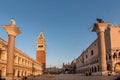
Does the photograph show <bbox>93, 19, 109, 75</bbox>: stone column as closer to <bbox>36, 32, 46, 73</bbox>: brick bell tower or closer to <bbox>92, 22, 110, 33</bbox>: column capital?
<bbox>92, 22, 110, 33</bbox>: column capital

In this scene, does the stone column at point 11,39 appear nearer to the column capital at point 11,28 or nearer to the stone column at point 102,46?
→ the column capital at point 11,28

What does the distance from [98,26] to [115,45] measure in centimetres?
2354

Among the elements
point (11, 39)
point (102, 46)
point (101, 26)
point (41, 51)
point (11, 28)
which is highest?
point (41, 51)

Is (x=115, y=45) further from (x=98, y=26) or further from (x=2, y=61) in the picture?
(x=2, y=61)

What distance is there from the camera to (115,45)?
46.3 metres

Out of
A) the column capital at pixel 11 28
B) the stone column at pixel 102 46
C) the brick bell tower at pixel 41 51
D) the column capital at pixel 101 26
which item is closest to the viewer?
the column capital at pixel 11 28

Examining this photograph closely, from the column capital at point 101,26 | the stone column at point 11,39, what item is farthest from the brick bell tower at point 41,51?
the stone column at point 11,39

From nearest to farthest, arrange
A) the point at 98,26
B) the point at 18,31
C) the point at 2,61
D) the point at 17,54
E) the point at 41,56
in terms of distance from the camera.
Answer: the point at 18,31, the point at 98,26, the point at 2,61, the point at 17,54, the point at 41,56

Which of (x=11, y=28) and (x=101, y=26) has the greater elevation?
(x=101, y=26)

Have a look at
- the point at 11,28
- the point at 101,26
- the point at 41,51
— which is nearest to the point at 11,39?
the point at 11,28

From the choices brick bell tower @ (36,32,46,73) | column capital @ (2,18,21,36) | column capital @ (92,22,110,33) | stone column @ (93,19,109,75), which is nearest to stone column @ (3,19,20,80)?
column capital @ (2,18,21,36)

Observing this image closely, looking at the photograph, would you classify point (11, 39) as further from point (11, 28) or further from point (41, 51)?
point (41, 51)

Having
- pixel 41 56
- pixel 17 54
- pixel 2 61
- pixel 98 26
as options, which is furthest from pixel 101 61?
pixel 41 56

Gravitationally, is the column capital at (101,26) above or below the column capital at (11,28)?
above
